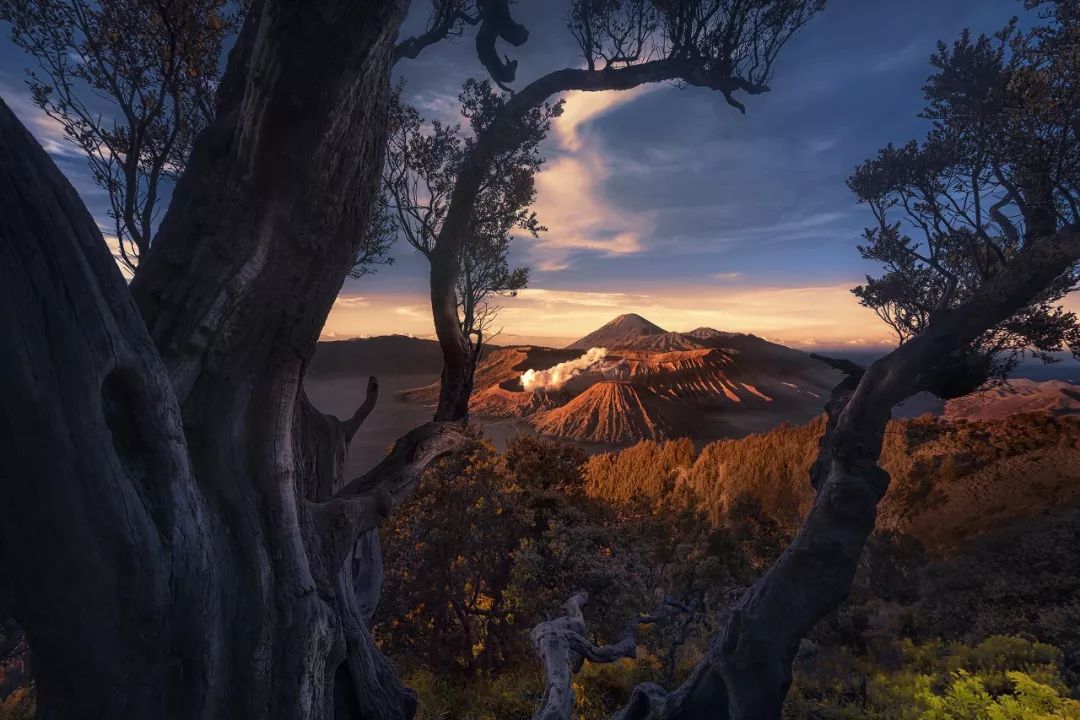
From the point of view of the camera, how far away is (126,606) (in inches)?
80.0

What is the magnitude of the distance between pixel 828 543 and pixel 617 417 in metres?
35.6

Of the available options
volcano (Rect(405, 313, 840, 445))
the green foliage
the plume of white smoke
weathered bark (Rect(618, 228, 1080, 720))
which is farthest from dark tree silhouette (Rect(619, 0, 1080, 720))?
the plume of white smoke

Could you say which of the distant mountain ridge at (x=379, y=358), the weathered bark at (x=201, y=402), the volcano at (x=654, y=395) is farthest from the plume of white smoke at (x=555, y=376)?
the weathered bark at (x=201, y=402)

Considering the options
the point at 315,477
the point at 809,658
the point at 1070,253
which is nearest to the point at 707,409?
the point at 809,658

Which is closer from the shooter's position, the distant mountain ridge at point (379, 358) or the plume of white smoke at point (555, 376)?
the plume of white smoke at point (555, 376)

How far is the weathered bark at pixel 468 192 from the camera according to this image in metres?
5.80

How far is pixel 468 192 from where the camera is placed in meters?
6.06

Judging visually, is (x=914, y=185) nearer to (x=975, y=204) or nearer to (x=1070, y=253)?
(x=975, y=204)

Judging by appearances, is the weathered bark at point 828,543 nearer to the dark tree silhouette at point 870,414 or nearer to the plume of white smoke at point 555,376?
the dark tree silhouette at point 870,414

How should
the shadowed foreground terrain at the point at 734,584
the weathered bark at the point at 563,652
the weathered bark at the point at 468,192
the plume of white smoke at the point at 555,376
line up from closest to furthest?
1. the weathered bark at the point at 563,652
2. the weathered bark at the point at 468,192
3. the shadowed foreground terrain at the point at 734,584
4. the plume of white smoke at the point at 555,376

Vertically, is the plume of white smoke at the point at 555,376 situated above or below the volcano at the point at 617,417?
above

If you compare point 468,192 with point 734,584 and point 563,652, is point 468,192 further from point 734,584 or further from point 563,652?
point 734,584

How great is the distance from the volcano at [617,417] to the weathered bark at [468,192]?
3270cm

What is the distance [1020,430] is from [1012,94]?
1202 centimetres
